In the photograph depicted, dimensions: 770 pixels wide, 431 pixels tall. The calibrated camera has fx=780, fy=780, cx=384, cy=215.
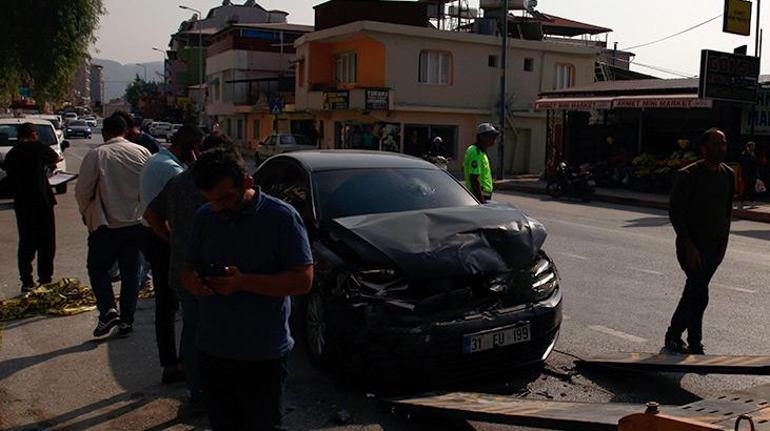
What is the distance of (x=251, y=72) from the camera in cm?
5484

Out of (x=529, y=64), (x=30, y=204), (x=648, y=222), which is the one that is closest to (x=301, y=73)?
(x=529, y=64)

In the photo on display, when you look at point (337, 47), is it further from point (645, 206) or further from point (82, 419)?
point (82, 419)

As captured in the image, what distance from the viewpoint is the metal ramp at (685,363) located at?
483cm

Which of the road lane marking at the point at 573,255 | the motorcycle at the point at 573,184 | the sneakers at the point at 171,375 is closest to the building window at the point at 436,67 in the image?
the motorcycle at the point at 573,184

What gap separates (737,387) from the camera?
5.39 metres

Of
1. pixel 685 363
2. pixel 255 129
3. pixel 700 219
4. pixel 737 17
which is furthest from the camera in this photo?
pixel 255 129

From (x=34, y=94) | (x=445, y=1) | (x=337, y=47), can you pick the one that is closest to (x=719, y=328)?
(x=34, y=94)

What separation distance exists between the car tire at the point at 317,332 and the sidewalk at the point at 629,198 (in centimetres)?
1515

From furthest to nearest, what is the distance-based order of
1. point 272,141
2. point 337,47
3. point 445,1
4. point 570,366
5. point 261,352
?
point 445,1 → point 337,47 → point 272,141 → point 570,366 → point 261,352

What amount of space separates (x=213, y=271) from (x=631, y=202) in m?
20.0

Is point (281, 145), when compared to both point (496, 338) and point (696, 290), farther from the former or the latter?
point (496, 338)

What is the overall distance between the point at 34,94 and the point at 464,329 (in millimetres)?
22536

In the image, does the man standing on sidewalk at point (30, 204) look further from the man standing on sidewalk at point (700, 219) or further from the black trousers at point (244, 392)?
the man standing on sidewalk at point (700, 219)

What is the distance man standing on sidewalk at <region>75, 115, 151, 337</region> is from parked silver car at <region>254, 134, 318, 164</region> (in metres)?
26.6
